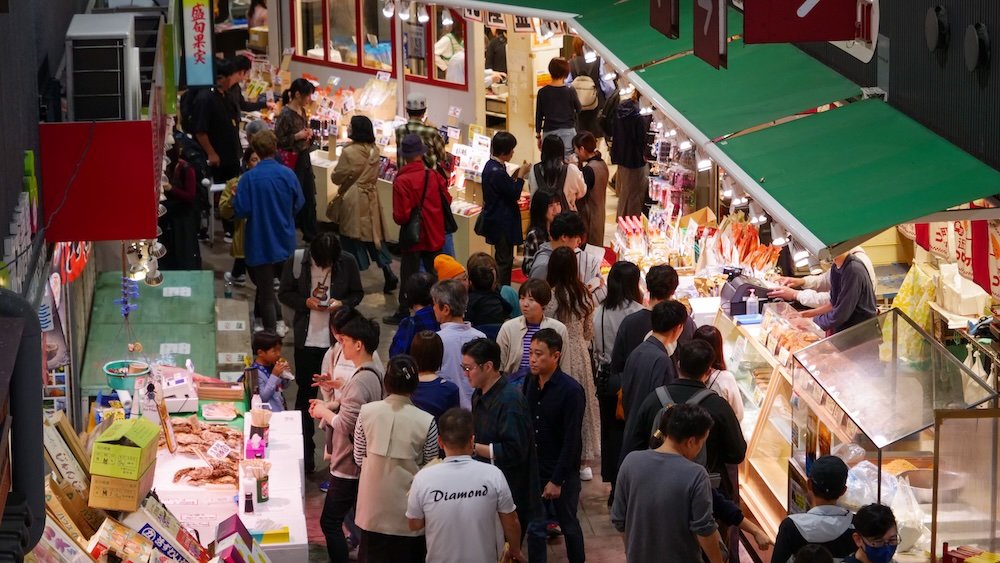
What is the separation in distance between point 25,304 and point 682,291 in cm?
799

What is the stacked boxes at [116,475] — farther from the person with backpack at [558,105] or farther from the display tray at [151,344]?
the person with backpack at [558,105]

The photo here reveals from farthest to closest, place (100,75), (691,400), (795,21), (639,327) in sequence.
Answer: (639,327) < (100,75) < (795,21) < (691,400)

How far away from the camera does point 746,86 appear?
10.3m

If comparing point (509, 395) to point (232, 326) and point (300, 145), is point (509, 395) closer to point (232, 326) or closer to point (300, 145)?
point (232, 326)

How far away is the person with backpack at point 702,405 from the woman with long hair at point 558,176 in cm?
610

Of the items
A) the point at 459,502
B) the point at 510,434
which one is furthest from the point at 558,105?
the point at 459,502

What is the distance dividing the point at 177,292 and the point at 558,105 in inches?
226

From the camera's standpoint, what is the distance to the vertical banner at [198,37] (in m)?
16.9

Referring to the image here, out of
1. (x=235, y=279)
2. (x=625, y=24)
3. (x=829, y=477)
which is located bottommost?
(x=829, y=477)

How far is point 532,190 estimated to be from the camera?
1366 cm

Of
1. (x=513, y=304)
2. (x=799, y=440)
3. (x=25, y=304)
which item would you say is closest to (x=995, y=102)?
(x=799, y=440)

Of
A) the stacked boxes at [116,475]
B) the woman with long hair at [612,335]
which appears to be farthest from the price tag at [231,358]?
the stacked boxes at [116,475]

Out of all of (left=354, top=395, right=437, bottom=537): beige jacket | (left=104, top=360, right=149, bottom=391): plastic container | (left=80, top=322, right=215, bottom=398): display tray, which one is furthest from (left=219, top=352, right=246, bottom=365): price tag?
(left=354, top=395, right=437, bottom=537): beige jacket

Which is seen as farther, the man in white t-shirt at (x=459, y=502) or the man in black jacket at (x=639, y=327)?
the man in black jacket at (x=639, y=327)
